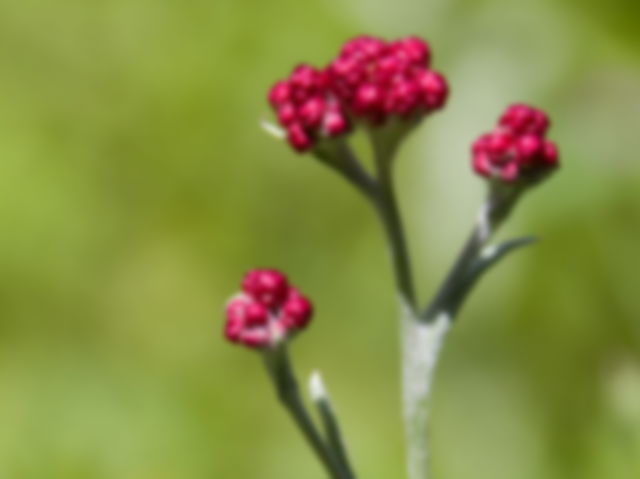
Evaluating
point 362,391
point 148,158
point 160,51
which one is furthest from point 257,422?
point 160,51

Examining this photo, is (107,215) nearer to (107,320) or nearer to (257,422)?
(107,320)

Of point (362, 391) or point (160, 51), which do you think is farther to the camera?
point (160, 51)

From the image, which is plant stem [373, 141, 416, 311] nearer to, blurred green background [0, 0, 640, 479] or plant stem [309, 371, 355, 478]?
plant stem [309, 371, 355, 478]

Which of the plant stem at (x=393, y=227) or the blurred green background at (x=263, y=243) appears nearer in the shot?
the plant stem at (x=393, y=227)

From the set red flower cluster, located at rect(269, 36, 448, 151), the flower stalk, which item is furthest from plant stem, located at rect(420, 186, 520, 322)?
red flower cluster, located at rect(269, 36, 448, 151)

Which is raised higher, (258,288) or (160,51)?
(258,288)

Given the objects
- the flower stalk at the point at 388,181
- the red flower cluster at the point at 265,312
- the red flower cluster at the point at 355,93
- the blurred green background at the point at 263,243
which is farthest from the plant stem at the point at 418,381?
the blurred green background at the point at 263,243

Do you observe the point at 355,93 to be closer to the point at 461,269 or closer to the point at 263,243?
the point at 461,269

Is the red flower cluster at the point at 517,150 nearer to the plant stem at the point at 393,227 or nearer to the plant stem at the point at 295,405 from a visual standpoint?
the plant stem at the point at 393,227
